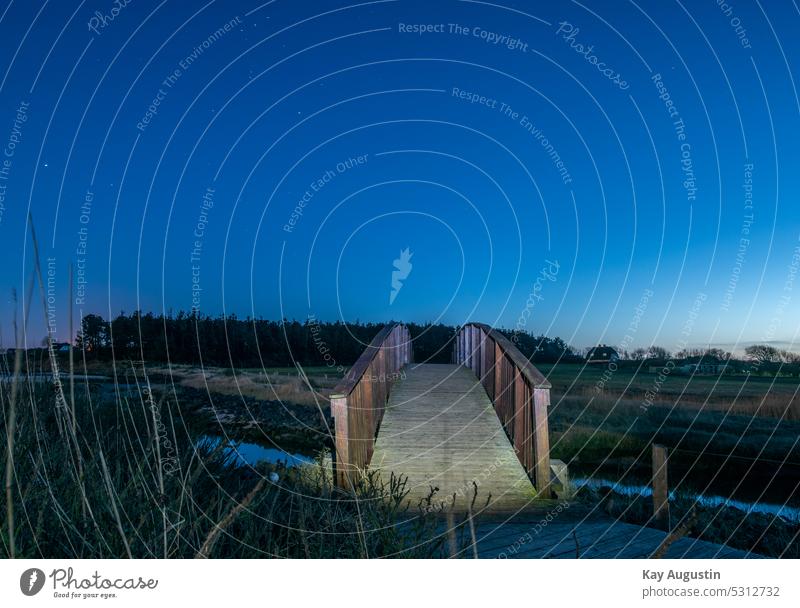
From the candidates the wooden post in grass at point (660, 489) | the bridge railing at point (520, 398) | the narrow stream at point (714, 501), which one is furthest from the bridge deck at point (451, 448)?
the wooden post in grass at point (660, 489)

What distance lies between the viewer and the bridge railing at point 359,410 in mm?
5758

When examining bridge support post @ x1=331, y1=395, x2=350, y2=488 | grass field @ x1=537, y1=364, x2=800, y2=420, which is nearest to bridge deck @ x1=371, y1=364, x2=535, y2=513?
bridge support post @ x1=331, y1=395, x2=350, y2=488

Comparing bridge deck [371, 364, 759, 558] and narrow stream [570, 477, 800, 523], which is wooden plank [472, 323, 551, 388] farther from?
narrow stream [570, 477, 800, 523]

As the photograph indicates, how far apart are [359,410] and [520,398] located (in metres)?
1.83

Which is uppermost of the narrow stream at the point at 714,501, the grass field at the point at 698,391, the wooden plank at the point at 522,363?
the wooden plank at the point at 522,363

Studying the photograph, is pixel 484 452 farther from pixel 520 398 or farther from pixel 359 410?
pixel 359 410

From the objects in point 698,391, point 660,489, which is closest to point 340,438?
point 660,489

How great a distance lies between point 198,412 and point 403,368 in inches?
196

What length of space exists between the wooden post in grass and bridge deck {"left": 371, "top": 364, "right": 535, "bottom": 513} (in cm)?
112

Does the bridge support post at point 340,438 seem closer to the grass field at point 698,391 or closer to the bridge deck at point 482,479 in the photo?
the bridge deck at point 482,479

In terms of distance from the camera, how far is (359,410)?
6574 mm

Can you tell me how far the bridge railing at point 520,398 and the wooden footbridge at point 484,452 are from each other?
1cm
